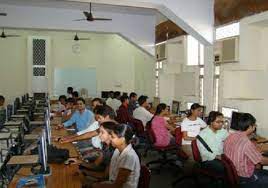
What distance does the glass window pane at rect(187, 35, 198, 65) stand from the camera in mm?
7650

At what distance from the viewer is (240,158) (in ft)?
11.1

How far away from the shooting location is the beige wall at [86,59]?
12.6 meters

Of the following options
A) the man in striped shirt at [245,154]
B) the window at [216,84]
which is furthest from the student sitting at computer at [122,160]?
the window at [216,84]

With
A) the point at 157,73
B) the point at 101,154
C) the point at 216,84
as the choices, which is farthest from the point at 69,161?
the point at 157,73

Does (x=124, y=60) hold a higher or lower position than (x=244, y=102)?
higher

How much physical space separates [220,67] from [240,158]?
2969mm

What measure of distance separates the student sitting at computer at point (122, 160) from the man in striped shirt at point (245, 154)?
1.28 m

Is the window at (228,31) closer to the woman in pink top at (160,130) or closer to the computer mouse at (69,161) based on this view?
the woman in pink top at (160,130)

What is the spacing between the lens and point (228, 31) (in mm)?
5902

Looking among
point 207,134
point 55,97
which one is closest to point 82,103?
point 207,134

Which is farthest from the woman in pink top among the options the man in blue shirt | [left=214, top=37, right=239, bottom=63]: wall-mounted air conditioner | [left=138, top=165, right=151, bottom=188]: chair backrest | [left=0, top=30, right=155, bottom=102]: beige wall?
[left=0, top=30, right=155, bottom=102]: beige wall

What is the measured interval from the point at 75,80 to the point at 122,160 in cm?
1097

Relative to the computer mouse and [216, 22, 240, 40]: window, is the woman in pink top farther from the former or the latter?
the computer mouse

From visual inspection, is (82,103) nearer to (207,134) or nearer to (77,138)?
(77,138)
